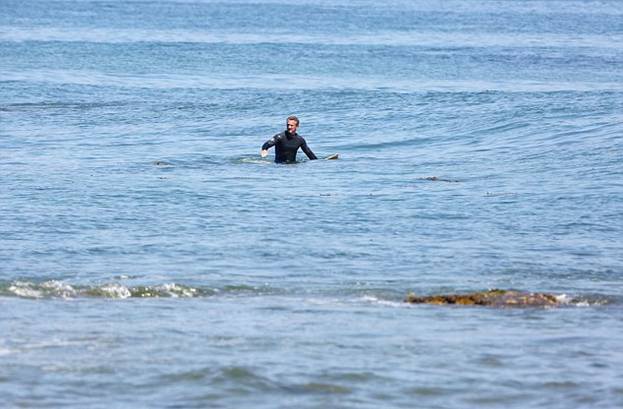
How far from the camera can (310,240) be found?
18.7 meters

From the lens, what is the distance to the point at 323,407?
35.3ft

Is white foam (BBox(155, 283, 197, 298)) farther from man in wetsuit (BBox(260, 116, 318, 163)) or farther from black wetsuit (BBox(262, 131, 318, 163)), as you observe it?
black wetsuit (BBox(262, 131, 318, 163))

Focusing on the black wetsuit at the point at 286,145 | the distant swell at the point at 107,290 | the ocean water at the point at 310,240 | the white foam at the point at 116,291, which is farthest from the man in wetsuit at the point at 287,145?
the white foam at the point at 116,291

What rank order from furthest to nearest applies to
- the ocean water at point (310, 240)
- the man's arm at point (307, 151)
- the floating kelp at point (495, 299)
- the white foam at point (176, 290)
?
1. the man's arm at point (307, 151)
2. the white foam at point (176, 290)
3. the floating kelp at point (495, 299)
4. the ocean water at point (310, 240)

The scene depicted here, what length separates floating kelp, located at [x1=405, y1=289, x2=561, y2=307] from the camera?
569 inches

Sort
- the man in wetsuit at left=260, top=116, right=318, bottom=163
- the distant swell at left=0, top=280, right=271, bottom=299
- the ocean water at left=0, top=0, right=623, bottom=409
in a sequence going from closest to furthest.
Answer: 1. the ocean water at left=0, top=0, right=623, bottom=409
2. the distant swell at left=0, top=280, right=271, bottom=299
3. the man in wetsuit at left=260, top=116, right=318, bottom=163

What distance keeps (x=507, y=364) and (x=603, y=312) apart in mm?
2600

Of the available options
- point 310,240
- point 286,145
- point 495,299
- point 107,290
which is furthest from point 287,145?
point 495,299

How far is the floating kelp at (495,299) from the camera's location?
47.4 ft

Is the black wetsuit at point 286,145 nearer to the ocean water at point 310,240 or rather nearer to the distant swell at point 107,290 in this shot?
the ocean water at point 310,240

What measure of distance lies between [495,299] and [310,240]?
4.65 m

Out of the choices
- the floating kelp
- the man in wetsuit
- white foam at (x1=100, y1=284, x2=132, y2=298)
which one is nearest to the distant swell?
white foam at (x1=100, y1=284, x2=132, y2=298)

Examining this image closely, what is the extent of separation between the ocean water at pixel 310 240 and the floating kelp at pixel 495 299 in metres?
0.22

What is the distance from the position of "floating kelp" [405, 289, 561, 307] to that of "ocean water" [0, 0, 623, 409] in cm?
22
